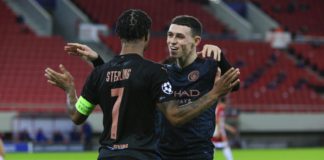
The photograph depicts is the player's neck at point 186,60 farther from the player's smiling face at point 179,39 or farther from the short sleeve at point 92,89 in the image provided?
the short sleeve at point 92,89

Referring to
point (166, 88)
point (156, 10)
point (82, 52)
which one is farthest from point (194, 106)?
point (156, 10)

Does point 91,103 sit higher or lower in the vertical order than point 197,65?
lower

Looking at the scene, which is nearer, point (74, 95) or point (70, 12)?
point (74, 95)

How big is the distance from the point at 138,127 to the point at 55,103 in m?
19.6

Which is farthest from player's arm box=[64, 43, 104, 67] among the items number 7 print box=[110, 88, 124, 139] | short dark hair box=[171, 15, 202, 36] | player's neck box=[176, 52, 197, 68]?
player's neck box=[176, 52, 197, 68]

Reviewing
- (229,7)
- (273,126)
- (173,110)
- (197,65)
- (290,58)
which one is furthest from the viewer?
(229,7)

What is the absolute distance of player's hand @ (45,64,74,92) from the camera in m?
4.64

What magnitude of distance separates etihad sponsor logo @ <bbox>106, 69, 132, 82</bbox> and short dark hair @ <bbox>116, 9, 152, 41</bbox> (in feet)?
Answer: 0.76

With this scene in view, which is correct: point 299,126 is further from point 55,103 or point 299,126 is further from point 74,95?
point 74,95

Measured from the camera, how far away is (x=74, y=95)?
4.70 metres

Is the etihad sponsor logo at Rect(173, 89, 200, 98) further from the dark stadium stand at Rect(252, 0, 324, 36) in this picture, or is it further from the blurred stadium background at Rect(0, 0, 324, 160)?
the dark stadium stand at Rect(252, 0, 324, 36)

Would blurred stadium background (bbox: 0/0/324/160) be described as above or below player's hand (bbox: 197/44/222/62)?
above

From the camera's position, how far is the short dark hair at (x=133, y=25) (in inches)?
171

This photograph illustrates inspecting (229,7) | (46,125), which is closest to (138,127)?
(46,125)
